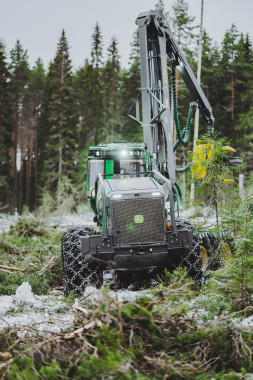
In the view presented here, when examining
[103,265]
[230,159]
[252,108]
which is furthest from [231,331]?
[252,108]

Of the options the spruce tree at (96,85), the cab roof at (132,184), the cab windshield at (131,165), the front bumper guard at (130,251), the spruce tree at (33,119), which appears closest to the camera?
the front bumper guard at (130,251)

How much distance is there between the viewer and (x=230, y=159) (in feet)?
25.7

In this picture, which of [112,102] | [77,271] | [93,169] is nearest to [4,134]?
[112,102]

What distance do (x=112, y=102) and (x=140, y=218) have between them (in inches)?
1070

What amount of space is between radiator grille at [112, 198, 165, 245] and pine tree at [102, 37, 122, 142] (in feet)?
82.1

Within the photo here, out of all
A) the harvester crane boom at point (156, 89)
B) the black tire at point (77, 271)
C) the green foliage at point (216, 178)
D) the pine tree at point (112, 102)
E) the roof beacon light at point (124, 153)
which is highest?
the pine tree at point (112, 102)

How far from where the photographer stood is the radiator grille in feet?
18.4

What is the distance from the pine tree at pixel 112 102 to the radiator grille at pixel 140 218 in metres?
25.0

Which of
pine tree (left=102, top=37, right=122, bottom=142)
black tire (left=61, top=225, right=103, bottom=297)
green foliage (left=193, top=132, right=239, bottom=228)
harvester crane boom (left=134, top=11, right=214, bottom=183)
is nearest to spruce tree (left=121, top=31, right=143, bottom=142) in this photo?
pine tree (left=102, top=37, right=122, bottom=142)

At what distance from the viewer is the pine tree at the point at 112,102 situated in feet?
103

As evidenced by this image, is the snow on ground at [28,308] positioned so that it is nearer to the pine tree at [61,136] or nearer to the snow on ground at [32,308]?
the snow on ground at [32,308]

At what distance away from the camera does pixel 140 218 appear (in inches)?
222

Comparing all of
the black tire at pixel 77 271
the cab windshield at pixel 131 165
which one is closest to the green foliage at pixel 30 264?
the black tire at pixel 77 271

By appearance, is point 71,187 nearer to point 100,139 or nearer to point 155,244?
point 100,139
